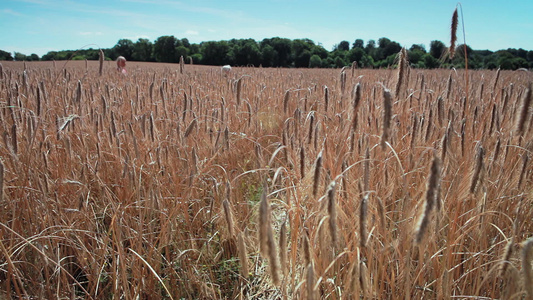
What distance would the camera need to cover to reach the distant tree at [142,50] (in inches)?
1863

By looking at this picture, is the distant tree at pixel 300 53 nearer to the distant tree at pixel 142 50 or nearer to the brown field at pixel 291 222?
the distant tree at pixel 142 50

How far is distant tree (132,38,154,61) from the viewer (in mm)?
47312

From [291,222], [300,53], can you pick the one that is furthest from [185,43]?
[291,222]

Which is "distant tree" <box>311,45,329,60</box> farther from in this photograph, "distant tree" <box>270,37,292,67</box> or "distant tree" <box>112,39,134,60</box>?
"distant tree" <box>112,39,134,60</box>

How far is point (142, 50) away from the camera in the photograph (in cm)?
4769

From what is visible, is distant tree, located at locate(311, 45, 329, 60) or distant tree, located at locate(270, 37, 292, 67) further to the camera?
distant tree, located at locate(270, 37, 292, 67)

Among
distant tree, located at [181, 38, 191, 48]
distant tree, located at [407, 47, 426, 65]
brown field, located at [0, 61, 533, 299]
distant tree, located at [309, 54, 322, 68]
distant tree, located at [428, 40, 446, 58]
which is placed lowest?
brown field, located at [0, 61, 533, 299]

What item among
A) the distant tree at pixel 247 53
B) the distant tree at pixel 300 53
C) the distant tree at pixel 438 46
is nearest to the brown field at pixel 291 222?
the distant tree at pixel 438 46

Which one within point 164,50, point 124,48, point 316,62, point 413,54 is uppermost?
point 124,48

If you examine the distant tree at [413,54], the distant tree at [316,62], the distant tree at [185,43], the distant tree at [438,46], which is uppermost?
the distant tree at [185,43]

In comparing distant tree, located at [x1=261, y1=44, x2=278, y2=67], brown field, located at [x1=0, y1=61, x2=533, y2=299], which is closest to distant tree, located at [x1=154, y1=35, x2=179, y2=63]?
distant tree, located at [x1=261, y1=44, x2=278, y2=67]

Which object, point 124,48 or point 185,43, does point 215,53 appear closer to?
point 185,43

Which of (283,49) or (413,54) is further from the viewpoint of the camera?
(283,49)

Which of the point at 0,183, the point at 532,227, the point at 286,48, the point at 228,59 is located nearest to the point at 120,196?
the point at 0,183
